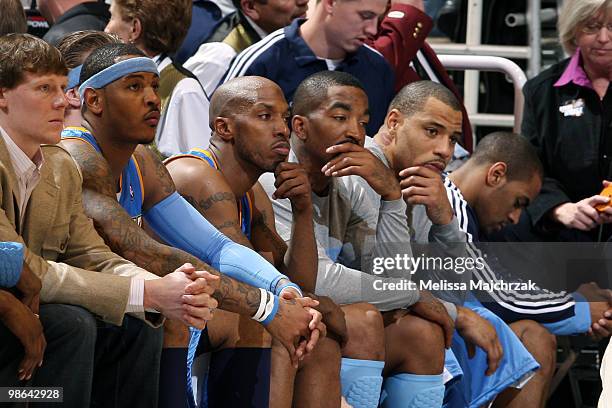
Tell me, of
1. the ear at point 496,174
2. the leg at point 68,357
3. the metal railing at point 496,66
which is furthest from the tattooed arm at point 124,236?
the metal railing at point 496,66

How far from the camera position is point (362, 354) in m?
4.75

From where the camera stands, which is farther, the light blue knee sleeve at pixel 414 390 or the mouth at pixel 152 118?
the light blue knee sleeve at pixel 414 390

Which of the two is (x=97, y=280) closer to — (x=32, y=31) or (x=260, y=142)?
(x=260, y=142)

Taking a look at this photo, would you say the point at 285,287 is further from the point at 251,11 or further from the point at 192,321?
the point at 251,11

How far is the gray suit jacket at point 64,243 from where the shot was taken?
3734mm

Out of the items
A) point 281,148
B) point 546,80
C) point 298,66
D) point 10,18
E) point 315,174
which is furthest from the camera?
point 546,80

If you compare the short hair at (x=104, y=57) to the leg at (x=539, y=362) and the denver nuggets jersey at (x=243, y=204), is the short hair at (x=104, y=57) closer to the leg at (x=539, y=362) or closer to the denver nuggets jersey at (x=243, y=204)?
the denver nuggets jersey at (x=243, y=204)

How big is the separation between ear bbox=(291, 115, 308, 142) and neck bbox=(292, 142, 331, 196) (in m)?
0.05

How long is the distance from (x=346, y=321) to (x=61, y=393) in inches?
54.9

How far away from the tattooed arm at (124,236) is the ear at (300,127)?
111 cm

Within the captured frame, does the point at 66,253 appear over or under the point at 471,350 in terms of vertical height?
over

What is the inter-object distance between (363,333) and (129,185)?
101cm

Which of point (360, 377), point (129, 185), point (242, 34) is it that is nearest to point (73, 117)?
point (129, 185)

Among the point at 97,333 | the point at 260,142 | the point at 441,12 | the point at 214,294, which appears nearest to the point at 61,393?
the point at 97,333
